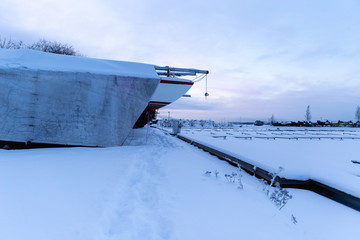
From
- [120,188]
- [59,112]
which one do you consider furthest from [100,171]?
[59,112]

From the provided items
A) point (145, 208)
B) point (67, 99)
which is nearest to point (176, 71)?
point (67, 99)

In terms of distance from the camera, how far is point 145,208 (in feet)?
8.82

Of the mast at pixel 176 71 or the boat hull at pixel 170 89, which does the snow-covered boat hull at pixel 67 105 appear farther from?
the mast at pixel 176 71

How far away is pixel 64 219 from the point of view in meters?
2.26

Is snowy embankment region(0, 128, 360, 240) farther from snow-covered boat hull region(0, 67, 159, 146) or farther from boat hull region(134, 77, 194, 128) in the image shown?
boat hull region(134, 77, 194, 128)

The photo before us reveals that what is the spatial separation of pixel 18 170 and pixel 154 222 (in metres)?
3.51

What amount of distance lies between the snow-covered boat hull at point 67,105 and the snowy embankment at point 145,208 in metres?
2.28

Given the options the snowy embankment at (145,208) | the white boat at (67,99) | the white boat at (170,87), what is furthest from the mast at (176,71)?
the snowy embankment at (145,208)

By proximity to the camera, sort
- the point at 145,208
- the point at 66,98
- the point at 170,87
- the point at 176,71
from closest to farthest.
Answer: the point at 145,208, the point at 66,98, the point at 170,87, the point at 176,71

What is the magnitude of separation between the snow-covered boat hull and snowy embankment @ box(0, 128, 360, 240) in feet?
7.47

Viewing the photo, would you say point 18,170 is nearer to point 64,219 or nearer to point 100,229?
point 64,219

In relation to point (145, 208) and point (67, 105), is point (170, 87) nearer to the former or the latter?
point (67, 105)

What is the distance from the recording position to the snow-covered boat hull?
6.14 m

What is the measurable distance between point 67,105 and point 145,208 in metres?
5.67
